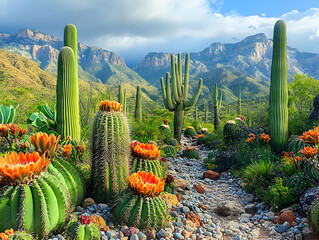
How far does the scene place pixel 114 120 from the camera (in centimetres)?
335

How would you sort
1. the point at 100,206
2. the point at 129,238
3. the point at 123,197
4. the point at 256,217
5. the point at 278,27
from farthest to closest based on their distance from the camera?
the point at 278,27
the point at 256,217
the point at 100,206
the point at 123,197
the point at 129,238

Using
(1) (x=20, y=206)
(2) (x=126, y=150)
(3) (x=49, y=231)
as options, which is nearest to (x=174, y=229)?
(2) (x=126, y=150)

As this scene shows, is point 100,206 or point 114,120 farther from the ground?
point 114,120

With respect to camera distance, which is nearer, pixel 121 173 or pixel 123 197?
pixel 123 197

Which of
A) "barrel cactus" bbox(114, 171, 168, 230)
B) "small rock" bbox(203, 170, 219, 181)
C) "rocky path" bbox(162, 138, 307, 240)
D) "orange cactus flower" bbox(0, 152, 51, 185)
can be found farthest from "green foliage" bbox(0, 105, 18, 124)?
"small rock" bbox(203, 170, 219, 181)

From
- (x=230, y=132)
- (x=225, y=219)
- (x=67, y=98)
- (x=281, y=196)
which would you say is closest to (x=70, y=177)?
(x=67, y=98)

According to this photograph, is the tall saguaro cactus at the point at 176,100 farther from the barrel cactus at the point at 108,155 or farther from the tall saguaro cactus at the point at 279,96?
the barrel cactus at the point at 108,155

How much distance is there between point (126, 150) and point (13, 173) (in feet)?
5.28

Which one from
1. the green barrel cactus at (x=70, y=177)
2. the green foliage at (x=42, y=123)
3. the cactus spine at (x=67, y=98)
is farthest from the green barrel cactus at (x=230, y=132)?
the green barrel cactus at (x=70, y=177)

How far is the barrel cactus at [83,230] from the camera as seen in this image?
2275 millimetres

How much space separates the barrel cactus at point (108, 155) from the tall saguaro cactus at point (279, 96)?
5428mm

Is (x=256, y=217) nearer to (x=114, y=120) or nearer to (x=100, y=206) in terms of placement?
(x=100, y=206)

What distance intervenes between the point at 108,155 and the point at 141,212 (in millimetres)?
949

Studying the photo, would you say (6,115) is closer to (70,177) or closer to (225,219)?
(70,177)
